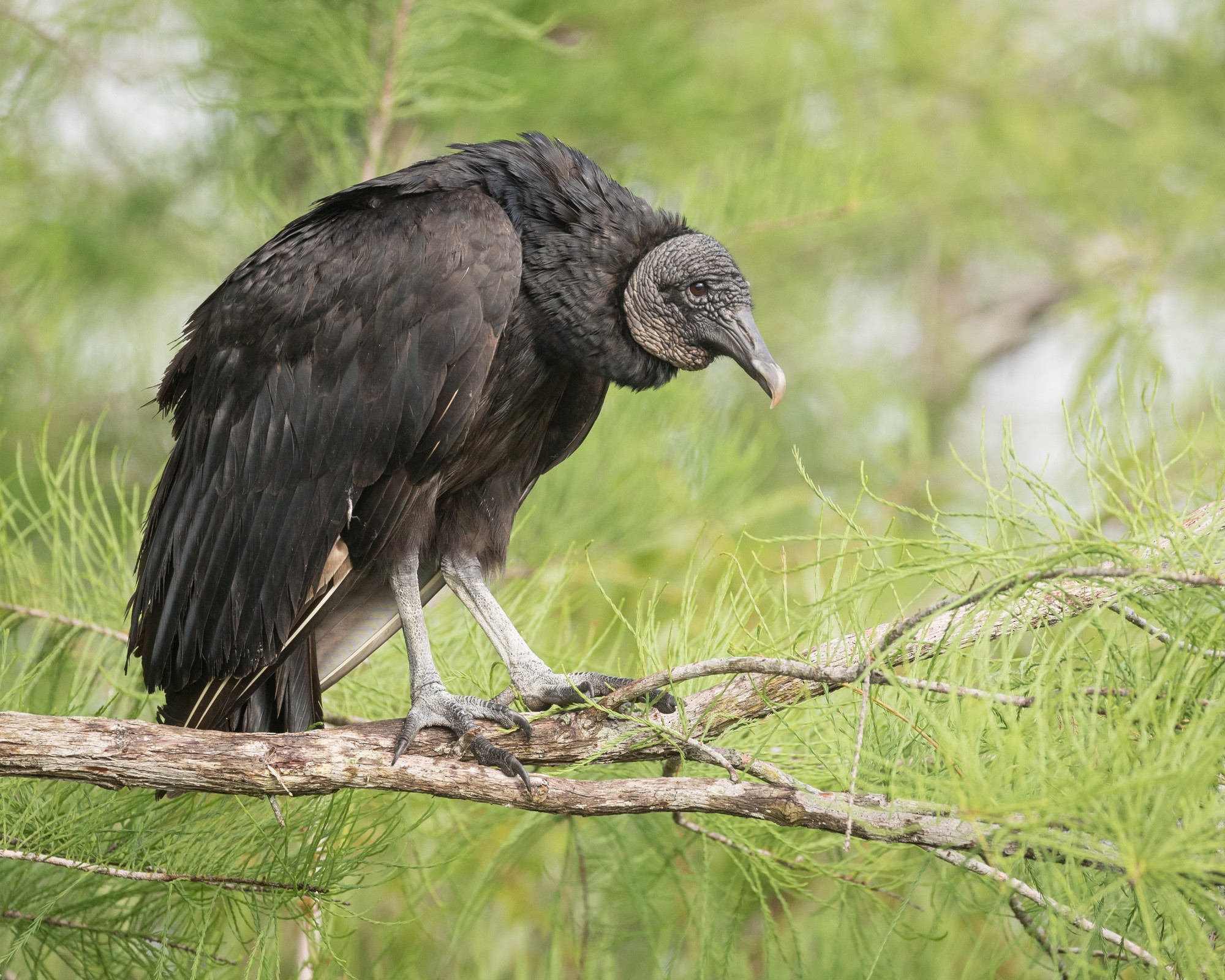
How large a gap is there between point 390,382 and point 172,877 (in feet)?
3.00

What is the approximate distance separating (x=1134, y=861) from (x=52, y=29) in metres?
3.86

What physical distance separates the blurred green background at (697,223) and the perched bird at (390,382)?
1.14 feet

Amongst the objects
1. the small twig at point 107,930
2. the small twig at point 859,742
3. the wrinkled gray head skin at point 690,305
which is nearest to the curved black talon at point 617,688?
the small twig at point 859,742

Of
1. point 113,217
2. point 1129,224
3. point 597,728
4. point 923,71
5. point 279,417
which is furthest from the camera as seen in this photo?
point 1129,224

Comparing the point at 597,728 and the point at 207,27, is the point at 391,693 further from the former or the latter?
the point at 207,27

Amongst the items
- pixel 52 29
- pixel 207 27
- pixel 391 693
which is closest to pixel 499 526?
pixel 391 693

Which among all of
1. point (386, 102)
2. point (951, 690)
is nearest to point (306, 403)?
point (386, 102)

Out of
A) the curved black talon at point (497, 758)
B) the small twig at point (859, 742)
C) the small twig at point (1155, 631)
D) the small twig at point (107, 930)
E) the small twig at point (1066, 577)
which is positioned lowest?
the small twig at point (107, 930)

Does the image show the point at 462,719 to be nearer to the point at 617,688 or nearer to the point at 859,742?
the point at 617,688

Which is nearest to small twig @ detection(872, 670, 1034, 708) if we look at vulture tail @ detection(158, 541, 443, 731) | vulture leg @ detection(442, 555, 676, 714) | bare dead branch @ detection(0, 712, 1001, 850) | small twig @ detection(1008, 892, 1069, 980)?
bare dead branch @ detection(0, 712, 1001, 850)

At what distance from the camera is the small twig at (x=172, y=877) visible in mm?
1728

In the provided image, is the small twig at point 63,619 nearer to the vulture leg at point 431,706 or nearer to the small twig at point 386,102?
the vulture leg at point 431,706

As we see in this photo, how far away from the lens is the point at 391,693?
2506 millimetres

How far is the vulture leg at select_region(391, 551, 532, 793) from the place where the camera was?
1.85 m
